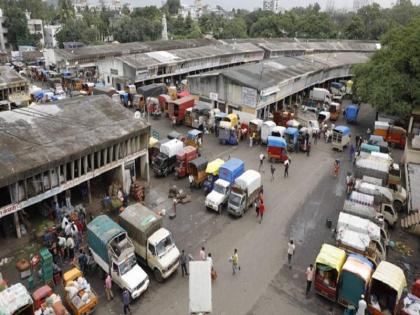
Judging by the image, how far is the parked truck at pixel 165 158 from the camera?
27.6m

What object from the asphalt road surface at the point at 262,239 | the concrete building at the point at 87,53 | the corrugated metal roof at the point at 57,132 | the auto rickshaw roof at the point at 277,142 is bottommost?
the asphalt road surface at the point at 262,239

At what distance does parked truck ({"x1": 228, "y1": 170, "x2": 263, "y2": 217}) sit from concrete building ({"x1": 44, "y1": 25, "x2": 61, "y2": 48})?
3779 inches

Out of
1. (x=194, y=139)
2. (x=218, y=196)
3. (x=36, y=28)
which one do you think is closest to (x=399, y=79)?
(x=194, y=139)

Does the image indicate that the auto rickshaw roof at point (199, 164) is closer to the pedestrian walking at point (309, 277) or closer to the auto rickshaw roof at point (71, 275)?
the pedestrian walking at point (309, 277)

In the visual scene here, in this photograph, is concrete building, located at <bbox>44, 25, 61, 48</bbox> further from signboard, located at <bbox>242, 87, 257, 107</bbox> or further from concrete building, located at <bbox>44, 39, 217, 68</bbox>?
signboard, located at <bbox>242, 87, 257, 107</bbox>

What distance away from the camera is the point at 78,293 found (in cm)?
1520

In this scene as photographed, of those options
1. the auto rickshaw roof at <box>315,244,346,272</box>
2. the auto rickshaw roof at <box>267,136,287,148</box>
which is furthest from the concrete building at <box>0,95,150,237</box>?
the auto rickshaw roof at <box>315,244,346,272</box>

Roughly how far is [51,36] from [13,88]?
73.1 metres

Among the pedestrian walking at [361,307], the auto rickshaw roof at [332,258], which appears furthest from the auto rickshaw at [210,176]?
the pedestrian walking at [361,307]

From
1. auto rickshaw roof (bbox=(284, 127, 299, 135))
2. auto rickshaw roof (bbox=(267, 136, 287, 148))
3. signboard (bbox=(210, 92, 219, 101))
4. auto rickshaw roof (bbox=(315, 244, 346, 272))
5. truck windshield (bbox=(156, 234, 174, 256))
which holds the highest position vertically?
signboard (bbox=(210, 92, 219, 101))

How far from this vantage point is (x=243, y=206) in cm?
2270

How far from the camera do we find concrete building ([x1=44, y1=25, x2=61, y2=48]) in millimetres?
100938

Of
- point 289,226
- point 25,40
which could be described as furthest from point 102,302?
point 25,40

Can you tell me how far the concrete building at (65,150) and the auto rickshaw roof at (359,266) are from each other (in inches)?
615
